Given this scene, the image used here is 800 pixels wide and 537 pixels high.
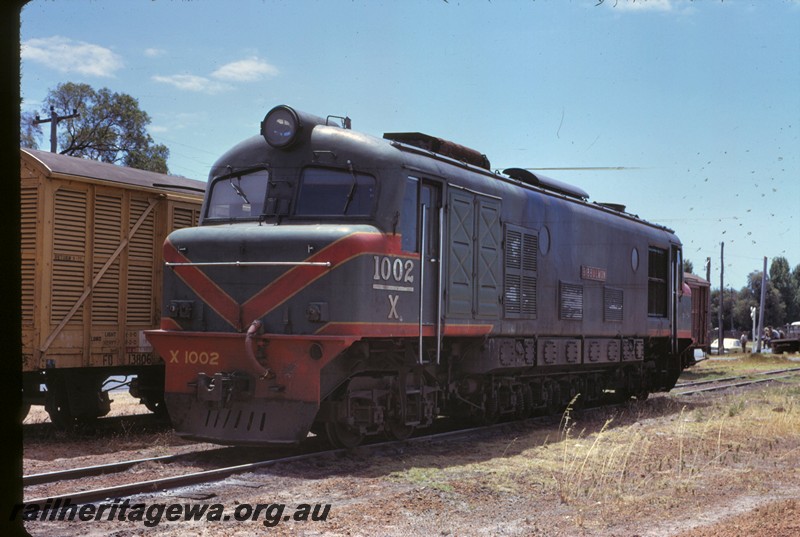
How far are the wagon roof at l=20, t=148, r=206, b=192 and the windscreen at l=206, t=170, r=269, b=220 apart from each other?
259 centimetres

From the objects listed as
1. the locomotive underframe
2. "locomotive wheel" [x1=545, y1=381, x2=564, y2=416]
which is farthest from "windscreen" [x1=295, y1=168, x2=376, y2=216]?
"locomotive wheel" [x1=545, y1=381, x2=564, y2=416]

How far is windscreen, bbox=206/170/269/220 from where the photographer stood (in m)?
11.1

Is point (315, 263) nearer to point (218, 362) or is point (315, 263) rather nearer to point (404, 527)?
point (218, 362)

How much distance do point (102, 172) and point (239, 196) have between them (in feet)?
11.3

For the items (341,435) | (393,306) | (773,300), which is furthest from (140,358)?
(773,300)

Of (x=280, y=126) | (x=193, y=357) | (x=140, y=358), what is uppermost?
(x=280, y=126)

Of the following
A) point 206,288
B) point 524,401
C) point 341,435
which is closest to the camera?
point 206,288

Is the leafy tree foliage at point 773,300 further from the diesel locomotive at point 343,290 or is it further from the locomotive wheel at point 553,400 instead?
the diesel locomotive at point 343,290

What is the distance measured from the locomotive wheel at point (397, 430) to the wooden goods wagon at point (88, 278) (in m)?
4.30

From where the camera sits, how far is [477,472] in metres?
9.80

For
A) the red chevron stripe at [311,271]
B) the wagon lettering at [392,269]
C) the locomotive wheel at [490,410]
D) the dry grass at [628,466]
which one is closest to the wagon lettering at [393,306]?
the wagon lettering at [392,269]

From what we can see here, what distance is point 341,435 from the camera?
1078 centimetres

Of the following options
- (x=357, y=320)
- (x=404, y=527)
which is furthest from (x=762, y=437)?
(x=404, y=527)

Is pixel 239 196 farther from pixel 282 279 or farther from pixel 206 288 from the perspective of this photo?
pixel 282 279
